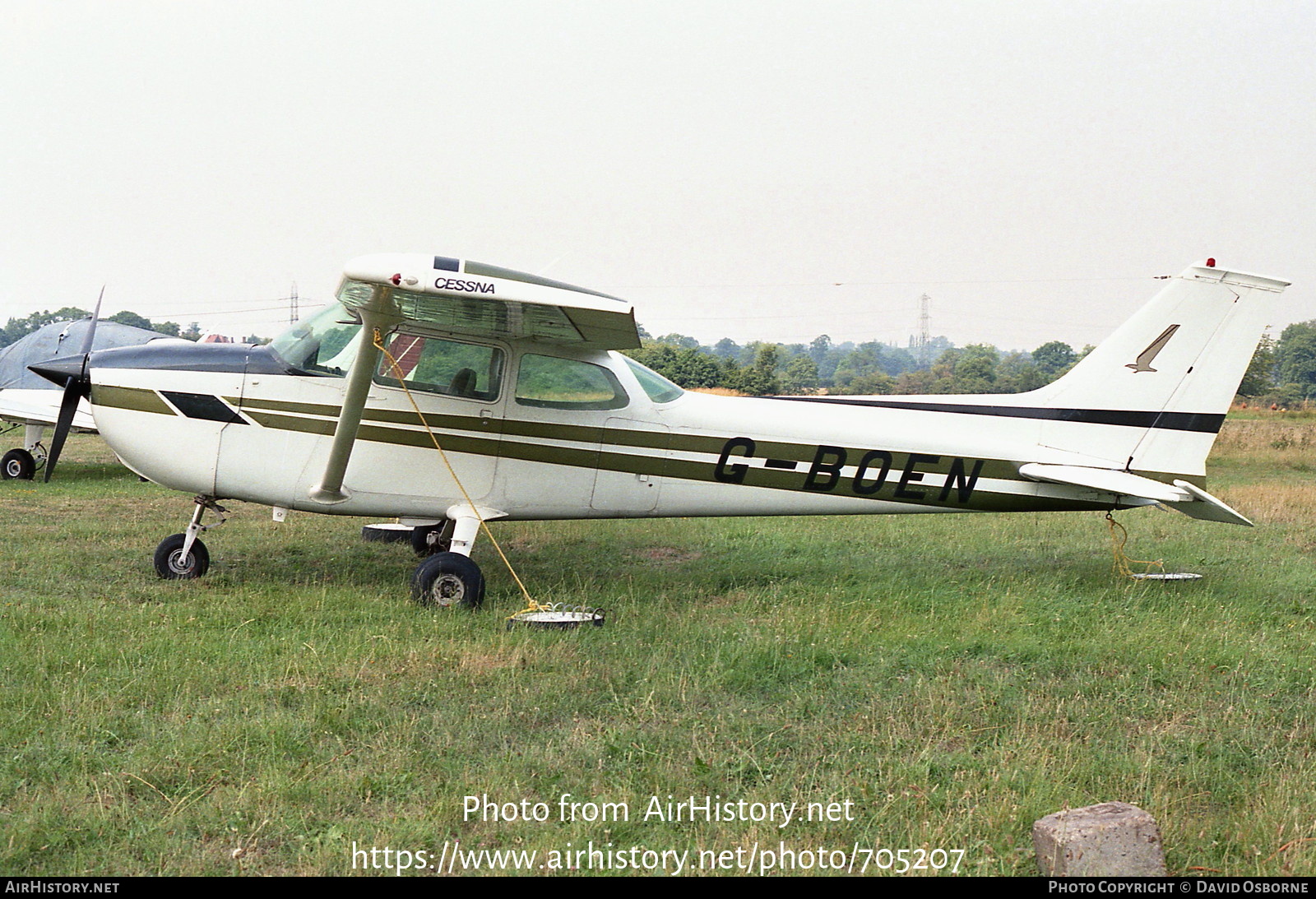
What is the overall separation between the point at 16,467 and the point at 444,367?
11020 millimetres

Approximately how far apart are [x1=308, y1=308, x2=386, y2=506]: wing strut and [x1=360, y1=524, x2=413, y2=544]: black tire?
2689mm

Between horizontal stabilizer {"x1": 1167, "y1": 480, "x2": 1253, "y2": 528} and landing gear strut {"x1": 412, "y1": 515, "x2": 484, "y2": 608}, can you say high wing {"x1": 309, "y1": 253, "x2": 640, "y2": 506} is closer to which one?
landing gear strut {"x1": 412, "y1": 515, "x2": 484, "y2": 608}

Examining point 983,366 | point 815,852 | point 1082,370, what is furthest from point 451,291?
point 983,366

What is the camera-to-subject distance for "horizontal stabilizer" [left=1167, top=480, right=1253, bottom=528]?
7480 millimetres

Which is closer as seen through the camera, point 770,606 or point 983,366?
point 770,606

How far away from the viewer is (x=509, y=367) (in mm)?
7391

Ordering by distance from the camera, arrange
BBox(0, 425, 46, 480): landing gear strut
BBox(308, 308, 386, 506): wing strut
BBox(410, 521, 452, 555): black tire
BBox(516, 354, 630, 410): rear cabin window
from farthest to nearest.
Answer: BBox(0, 425, 46, 480): landing gear strut → BBox(410, 521, 452, 555): black tire → BBox(516, 354, 630, 410): rear cabin window → BBox(308, 308, 386, 506): wing strut

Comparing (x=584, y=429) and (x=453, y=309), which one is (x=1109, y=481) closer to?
(x=584, y=429)

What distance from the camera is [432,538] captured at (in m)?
8.85

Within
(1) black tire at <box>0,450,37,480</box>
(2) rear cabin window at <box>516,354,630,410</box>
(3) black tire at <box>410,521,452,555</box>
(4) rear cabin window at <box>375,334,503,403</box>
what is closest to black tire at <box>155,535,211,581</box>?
(3) black tire at <box>410,521,452,555</box>

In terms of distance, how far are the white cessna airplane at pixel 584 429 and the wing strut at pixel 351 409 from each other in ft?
0.05

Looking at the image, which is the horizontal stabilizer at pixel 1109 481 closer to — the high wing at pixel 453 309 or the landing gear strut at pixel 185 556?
the high wing at pixel 453 309
